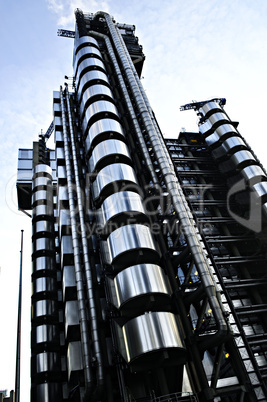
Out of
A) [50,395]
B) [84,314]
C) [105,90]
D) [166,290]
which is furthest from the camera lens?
[105,90]

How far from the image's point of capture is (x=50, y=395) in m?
34.3

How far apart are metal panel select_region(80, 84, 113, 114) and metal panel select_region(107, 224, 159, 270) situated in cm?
2242

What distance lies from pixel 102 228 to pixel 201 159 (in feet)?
87.3

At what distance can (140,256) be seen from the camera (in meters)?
31.7

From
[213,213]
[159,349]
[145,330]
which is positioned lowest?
[159,349]

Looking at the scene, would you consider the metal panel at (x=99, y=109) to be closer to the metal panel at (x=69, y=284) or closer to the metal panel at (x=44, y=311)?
the metal panel at (x=69, y=284)

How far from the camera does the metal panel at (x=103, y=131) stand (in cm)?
4138

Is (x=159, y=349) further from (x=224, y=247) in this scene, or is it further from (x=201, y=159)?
(x=201, y=159)

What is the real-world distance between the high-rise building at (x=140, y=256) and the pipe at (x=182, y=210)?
13 centimetres

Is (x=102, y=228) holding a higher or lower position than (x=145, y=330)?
higher

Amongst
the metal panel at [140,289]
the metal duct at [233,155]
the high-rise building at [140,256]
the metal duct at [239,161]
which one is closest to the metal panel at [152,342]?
the high-rise building at [140,256]

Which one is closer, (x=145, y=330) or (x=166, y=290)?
(x=145, y=330)

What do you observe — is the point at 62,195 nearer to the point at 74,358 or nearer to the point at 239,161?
the point at 74,358

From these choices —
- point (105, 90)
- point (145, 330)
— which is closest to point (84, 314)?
point (145, 330)
